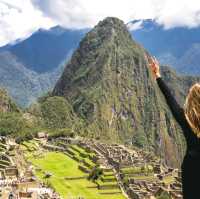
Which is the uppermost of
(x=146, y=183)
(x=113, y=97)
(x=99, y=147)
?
(x=113, y=97)

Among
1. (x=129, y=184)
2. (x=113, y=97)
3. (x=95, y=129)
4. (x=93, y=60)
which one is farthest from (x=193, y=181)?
(x=93, y=60)

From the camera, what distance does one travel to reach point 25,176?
3962 centimetres

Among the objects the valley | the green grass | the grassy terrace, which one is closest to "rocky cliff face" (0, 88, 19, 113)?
the valley

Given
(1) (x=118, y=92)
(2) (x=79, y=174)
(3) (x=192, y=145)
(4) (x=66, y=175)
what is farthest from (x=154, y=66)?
(1) (x=118, y=92)

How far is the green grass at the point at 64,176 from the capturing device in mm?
40844

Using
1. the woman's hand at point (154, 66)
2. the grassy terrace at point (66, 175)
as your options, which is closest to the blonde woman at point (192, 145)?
the woman's hand at point (154, 66)

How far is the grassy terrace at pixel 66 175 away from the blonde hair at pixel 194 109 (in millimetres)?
33804

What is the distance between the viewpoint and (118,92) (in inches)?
5694

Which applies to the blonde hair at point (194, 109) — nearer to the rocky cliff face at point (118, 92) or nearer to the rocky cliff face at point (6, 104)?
the rocky cliff face at point (6, 104)

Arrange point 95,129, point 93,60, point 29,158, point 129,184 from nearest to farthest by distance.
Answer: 1. point 129,184
2. point 29,158
3. point 95,129
4. point 93,60

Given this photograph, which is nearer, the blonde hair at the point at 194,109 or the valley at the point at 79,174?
the blonde hair at the point at 194,109

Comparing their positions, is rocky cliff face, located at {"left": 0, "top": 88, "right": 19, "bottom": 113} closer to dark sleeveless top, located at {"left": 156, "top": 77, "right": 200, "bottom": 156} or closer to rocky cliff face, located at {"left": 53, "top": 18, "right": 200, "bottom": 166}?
rocky cliff face, located at {"left": 53, "top": 18, "right": 200, "bottom": 166}

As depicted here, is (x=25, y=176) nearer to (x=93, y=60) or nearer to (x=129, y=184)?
(x=129, y=184)

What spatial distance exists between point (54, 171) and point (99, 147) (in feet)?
54.5
